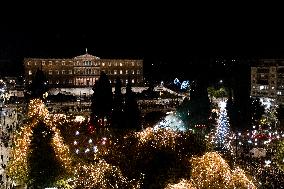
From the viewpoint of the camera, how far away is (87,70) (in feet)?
235

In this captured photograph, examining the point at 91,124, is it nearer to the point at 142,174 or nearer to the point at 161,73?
the point at 142,174

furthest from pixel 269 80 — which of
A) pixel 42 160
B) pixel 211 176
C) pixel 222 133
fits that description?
pixel 211 176

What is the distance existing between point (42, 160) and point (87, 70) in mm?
55674

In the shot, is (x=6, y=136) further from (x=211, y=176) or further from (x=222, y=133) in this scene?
(x=211, y=176)

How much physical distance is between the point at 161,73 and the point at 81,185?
239ft

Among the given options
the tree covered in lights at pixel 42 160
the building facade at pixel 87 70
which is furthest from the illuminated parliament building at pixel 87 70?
the tree covered in lights at pixel 42 160

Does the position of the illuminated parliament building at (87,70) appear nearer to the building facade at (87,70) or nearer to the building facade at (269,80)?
the building facade at (87,70)

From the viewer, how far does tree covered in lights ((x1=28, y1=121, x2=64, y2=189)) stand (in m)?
16.6

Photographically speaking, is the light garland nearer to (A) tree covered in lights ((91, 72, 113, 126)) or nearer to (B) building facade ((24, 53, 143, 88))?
(A) tree covered in lights ((91, 72, 113, 126))

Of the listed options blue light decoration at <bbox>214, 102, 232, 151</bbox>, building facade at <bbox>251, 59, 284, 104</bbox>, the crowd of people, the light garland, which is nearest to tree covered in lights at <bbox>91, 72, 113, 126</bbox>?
the crowd of people

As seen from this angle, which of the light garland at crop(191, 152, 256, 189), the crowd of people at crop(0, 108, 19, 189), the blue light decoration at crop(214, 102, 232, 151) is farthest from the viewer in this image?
the blue light decoration at crop(214, 102, 232, 151)

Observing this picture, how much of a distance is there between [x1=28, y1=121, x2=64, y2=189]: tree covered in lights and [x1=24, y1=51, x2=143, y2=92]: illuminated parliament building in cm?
5219

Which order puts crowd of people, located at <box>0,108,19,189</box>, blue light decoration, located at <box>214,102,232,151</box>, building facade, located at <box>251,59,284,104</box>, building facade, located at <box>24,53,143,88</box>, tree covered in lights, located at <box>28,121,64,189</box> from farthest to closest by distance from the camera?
building facade, located at <box>24,53,143,88</box>
building facade, located at <box>251,59,284,104</box>
blue light decoration, located at <box>214,102,232,151</box>
crowd of people, located at <box>0,108,19,189</box>
tree covered in lights, located at <box>28,121,64,189</box>

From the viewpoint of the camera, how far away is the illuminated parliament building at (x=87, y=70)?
6888 cm
